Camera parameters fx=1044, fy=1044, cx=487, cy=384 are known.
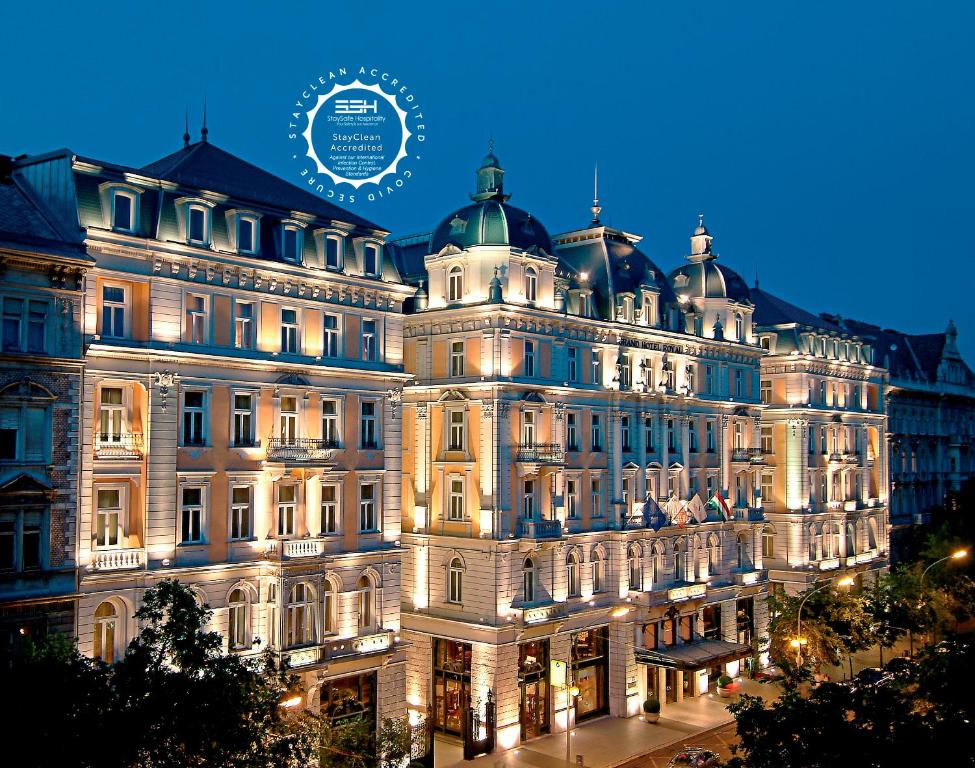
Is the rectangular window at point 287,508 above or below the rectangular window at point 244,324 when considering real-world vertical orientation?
below

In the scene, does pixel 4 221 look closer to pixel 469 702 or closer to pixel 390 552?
pixel 390 552

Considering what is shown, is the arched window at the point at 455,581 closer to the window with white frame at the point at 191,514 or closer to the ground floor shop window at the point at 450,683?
the ground floor shop window at the point at 450,683

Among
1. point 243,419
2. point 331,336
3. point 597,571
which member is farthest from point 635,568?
point 243,419

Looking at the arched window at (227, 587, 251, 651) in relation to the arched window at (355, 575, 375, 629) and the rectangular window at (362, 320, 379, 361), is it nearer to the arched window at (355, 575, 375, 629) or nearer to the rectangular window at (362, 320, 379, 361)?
the arched window at (355, 575, 375, 629)

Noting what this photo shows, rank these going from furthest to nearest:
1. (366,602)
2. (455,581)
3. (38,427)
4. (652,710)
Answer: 1. (652,710)
2. (455,581)
3. (366,602)
4. (38,427)

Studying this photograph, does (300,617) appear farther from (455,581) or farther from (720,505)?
(720,505)

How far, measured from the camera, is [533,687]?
2190 inches

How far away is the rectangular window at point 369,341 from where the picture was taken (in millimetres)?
49719

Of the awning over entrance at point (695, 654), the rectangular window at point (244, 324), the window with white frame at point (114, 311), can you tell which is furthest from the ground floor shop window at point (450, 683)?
the window with white frame at point (114, 311)

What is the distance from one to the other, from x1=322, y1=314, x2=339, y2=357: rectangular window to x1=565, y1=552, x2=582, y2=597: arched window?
63.2 feet

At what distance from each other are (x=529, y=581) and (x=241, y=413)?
19.9 meters

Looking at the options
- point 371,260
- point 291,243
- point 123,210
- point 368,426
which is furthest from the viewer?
point 371,260

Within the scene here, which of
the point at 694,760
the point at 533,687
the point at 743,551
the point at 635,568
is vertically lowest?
the point at 694,760

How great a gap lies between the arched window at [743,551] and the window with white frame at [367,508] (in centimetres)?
3365
